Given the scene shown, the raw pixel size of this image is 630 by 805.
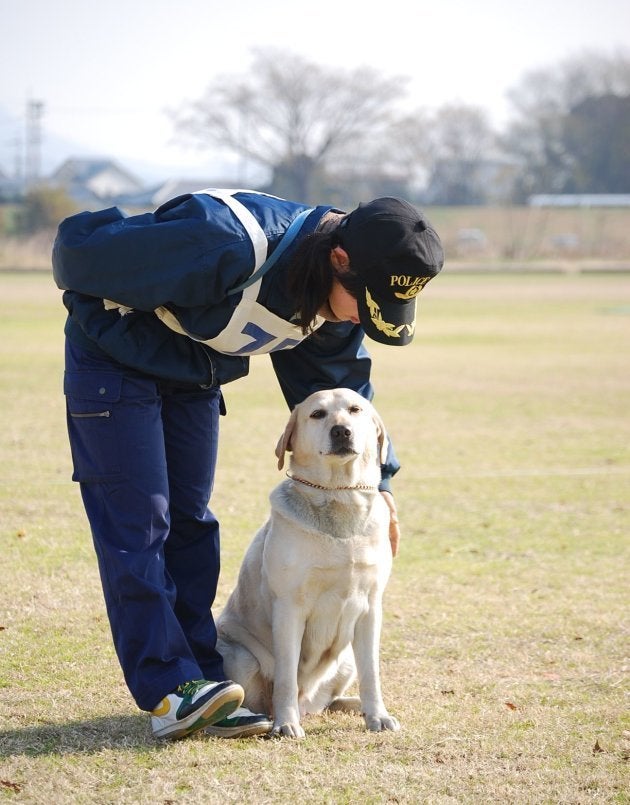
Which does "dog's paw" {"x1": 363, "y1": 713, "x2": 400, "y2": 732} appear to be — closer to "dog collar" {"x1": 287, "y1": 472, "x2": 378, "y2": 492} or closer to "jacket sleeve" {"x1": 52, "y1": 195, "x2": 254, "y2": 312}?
"dog collar" {"x1": 287, "y1": 472, "x2": 378, "y2": 492}

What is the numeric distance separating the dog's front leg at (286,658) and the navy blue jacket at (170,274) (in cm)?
76

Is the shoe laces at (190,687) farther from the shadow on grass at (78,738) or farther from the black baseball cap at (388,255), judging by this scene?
the black baseball cap at (388,255)

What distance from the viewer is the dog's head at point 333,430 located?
362 centimetres

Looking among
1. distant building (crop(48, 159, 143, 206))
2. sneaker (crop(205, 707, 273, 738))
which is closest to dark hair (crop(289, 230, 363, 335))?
sneaker (crop(205, 707, 273, 738))

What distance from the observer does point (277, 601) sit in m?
3.57

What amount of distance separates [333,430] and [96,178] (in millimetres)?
80151

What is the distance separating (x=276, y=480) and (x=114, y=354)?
466 cm

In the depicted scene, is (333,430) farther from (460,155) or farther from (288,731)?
(460,155)

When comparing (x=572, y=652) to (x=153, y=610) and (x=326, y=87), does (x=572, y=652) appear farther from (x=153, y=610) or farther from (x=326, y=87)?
(x=326, y=87)

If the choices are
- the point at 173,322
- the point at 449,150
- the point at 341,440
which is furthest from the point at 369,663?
the point at 449,150

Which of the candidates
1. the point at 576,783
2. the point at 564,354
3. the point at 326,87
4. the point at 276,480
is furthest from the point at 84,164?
the point at 576,783

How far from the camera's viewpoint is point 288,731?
3518mm

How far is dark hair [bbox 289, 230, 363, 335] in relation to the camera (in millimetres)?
3256

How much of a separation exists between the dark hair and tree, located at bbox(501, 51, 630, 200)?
209 feet
